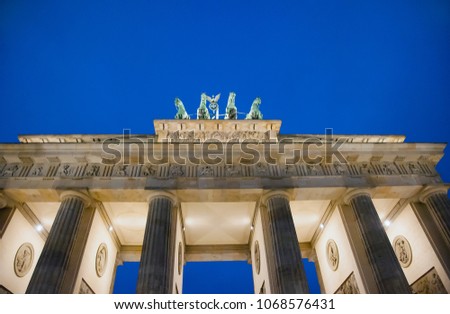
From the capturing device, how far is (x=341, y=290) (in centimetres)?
1647

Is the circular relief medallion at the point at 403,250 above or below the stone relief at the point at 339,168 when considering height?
below

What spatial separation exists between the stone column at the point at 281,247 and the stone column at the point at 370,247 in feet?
11.5

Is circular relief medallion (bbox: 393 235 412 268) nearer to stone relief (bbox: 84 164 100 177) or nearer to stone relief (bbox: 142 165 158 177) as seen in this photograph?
stone relief (bbox: 142 165 158 177)

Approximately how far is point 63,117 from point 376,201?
15113cm

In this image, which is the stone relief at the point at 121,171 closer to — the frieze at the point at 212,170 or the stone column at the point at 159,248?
the frieze at the point at 212,170

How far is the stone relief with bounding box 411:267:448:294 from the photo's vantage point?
1453 centimetres

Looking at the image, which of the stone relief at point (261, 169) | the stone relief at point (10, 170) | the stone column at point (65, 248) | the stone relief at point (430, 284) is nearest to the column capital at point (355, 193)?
the stone relief at point (261, 169)

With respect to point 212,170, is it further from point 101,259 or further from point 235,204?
point 101,259

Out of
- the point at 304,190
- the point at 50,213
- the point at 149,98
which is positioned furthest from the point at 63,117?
the point at 304,190

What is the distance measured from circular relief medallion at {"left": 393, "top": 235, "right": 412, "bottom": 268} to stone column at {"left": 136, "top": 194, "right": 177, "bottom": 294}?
1372cm

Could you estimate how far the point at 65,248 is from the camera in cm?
1313

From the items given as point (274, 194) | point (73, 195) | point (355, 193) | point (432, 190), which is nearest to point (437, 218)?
point (432, 190)

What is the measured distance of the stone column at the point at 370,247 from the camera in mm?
12828

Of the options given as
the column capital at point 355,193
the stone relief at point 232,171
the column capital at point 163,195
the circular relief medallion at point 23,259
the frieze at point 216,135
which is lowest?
the circular relief medallion at point 23,259
